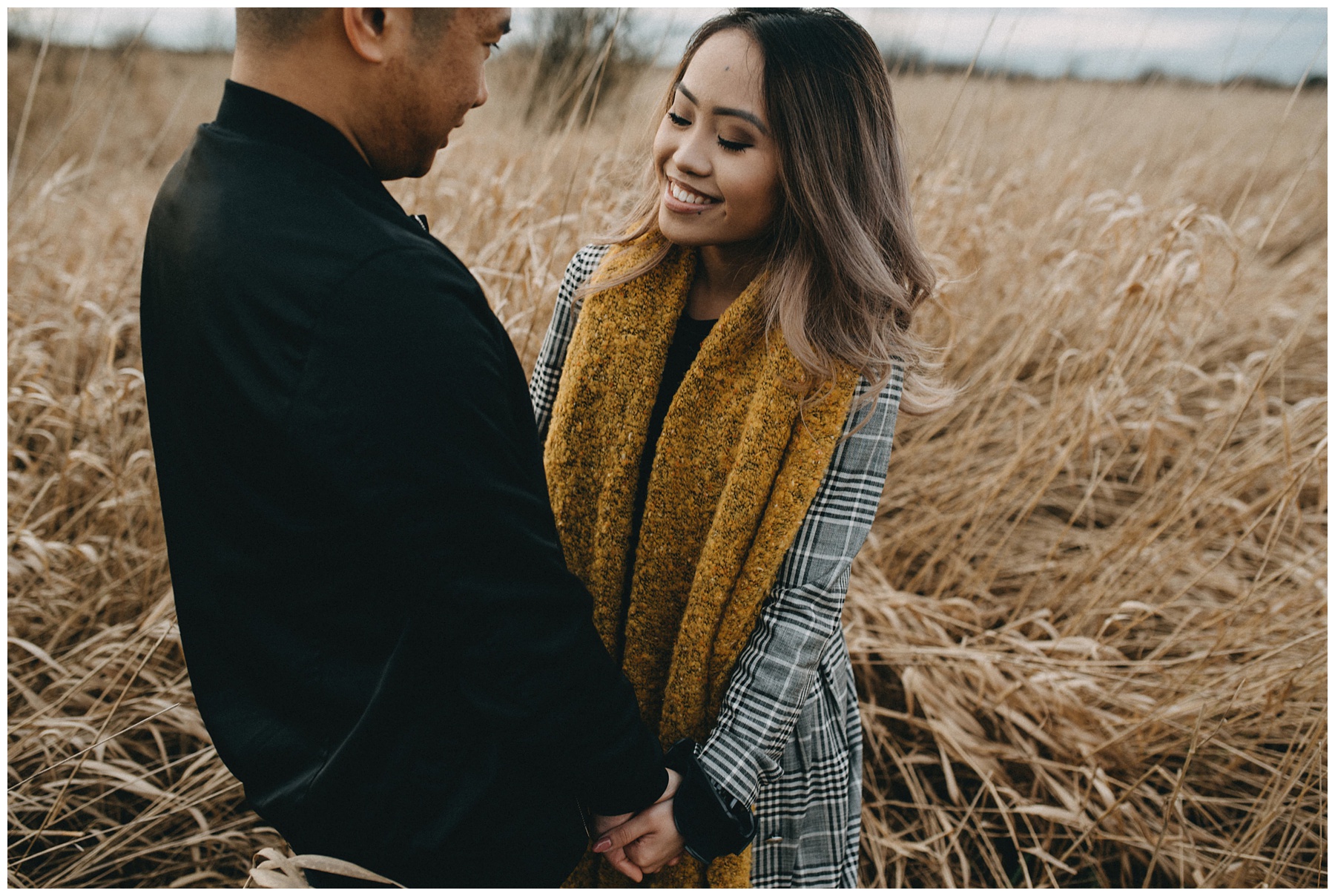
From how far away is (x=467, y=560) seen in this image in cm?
69

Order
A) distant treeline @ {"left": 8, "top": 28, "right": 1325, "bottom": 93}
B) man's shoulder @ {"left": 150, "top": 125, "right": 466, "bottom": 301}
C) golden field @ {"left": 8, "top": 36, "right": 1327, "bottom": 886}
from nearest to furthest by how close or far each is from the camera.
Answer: man's shoulder @ {"left": 150, "top": 125, "right": 466, "bottom": 301}, golden field @ {"left": 8, "top": 36, "right": 1327, "bottom": 886}, distant treeline @ {"left": 8, "top": 28, "right": 1325, "bottom": 93}

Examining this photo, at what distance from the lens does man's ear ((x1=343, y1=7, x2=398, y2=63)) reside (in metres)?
0.65

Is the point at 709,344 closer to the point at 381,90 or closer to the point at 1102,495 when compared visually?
the point at 381,90

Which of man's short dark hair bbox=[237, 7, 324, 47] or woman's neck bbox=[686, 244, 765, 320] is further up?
man's short dark hair bbox=[237, 7, 324, 47]

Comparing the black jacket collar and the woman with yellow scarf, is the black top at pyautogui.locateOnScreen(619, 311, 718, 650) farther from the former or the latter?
the black jacket collar

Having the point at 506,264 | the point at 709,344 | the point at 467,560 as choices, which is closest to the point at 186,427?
the point at 467,560

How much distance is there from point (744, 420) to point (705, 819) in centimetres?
57

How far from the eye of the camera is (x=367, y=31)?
66 centimetres

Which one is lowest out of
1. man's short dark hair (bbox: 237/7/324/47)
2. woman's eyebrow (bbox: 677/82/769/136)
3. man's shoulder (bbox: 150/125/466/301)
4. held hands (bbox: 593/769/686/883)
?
held hands (bbox: 593/769/686/883)

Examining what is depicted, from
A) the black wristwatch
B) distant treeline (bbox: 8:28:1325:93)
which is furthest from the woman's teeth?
the black wristwatch

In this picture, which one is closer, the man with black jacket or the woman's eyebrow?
the man with black jacket

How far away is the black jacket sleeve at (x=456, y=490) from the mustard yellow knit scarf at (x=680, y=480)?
12.9 inches

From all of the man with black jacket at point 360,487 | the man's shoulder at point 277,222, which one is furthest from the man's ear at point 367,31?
the man's shoulder at point 277,222

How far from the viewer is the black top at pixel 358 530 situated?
2.09ft
